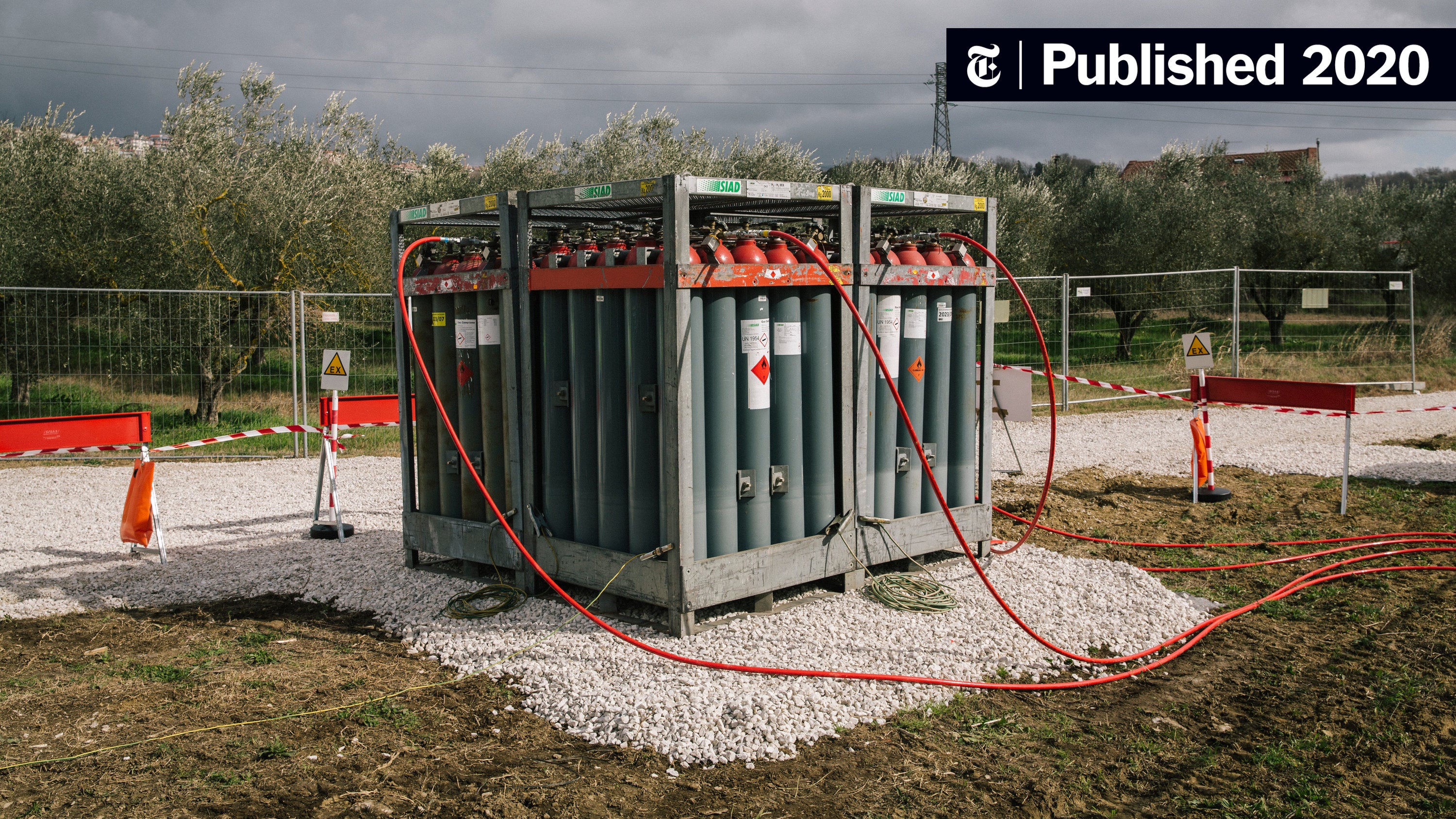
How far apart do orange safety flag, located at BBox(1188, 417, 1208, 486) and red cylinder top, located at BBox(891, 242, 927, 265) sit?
Result: 4.11 meters

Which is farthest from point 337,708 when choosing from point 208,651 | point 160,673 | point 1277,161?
point 1277,161

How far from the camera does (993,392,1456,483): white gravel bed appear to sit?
11.2m

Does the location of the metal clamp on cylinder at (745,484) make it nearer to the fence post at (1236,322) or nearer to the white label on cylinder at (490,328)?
the white label on cylinder at (490,328)

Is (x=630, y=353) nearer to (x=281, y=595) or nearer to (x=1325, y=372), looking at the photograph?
(x=281, y=595)

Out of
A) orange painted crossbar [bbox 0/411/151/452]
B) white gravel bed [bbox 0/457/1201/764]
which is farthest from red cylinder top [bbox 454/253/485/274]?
orange painted crossbar [bbox 0/411/151/452]

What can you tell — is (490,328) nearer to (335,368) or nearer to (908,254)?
(908,254)

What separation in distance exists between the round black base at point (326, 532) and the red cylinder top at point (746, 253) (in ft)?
15.6

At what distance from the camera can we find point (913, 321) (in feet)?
22.0

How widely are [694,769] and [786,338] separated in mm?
2629

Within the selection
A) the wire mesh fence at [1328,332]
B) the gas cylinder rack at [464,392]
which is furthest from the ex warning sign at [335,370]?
the wire mesh fence at [1328,332]

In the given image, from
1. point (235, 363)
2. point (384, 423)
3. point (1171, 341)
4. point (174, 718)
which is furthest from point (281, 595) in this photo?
point (1171, 341)

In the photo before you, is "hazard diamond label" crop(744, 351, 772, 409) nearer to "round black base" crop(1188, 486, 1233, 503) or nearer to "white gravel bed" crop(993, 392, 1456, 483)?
"round black base" crop(1188, 486, 1233, 503)

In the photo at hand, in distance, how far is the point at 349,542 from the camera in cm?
836

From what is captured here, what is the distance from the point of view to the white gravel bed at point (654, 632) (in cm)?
468
